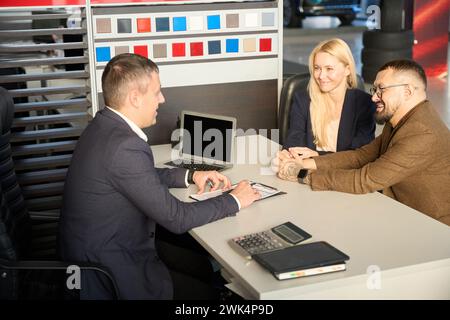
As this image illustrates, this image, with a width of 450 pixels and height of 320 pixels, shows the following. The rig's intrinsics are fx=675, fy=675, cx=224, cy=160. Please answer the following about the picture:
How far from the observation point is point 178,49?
398 cm

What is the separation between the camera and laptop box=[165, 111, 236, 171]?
10.9 feet

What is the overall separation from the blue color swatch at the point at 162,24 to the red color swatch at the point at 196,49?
0.19 meters

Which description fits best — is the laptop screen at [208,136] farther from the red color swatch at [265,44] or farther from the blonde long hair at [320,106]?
the red color swatch at [265,44]

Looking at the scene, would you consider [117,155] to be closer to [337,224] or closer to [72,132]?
[337,224]

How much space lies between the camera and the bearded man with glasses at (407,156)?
271cm

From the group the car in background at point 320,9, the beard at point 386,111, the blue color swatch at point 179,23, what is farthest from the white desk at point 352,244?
the car in background at point 320,9

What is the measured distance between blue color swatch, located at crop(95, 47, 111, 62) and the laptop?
2.19ft

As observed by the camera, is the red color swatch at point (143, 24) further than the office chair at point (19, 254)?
Yes

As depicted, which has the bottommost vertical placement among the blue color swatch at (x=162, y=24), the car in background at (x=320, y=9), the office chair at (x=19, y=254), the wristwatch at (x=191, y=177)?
the office chair at (x=19, y=254)

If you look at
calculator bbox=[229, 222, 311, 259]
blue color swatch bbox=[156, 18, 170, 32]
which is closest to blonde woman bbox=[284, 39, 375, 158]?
blue color swatch bbox=[156, 18, 170, 32]

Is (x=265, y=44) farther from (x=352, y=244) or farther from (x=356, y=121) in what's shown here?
(x=352, y=244)

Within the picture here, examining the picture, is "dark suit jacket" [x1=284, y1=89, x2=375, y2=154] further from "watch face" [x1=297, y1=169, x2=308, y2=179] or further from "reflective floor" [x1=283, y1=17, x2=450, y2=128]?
"reflective floor" [x1=283, y1=17, x2=450, y2=128]

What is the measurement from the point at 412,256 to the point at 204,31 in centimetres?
223

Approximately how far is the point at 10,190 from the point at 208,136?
3.37 ft
